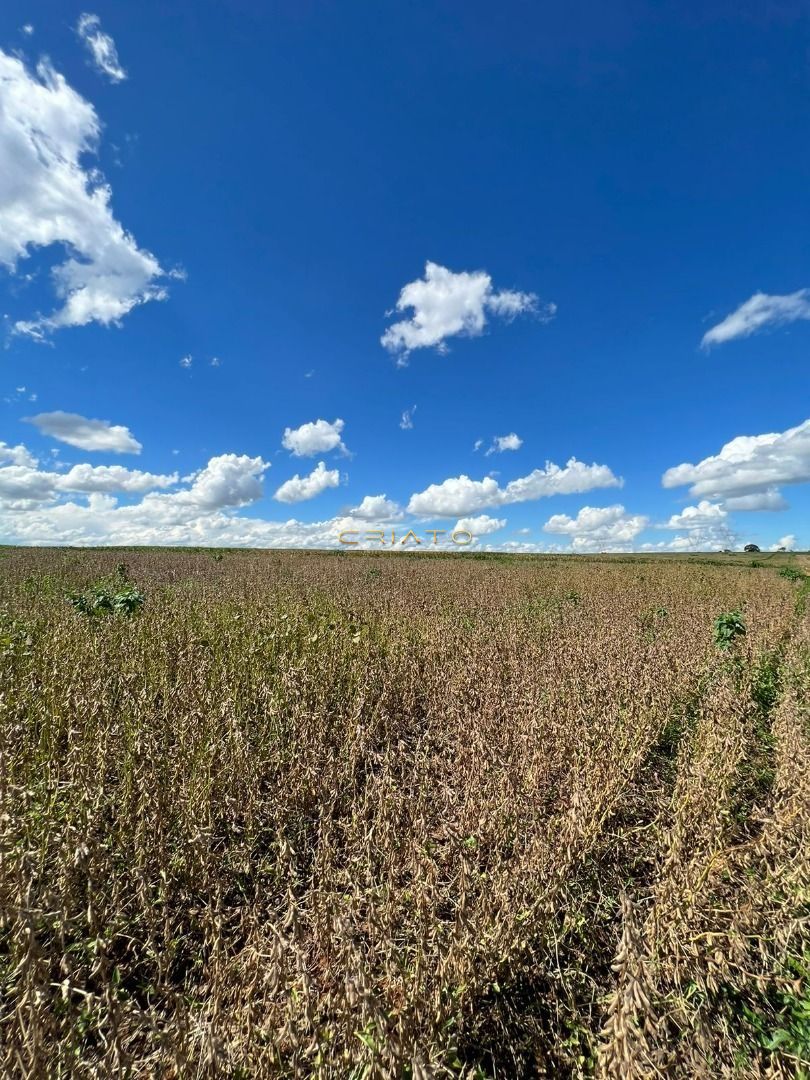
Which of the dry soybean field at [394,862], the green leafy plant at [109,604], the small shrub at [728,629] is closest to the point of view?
the dry soybean field at [394,862]

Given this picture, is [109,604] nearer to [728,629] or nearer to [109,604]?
[109,604]

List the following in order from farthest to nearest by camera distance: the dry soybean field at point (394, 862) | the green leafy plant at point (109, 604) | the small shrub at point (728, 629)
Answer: the green leafy plant at point (109, 604)
the small shrub at point (728, 629)
the dry soybean field at point (394, 862)

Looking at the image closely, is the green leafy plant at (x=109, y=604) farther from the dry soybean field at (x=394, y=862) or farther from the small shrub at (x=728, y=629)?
the small shrub at (x=728, y=629)

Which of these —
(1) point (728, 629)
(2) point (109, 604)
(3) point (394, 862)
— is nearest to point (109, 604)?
(2) point (109, 604)

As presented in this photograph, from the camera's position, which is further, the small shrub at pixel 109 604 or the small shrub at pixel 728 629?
the small shrub at pixel 109 604

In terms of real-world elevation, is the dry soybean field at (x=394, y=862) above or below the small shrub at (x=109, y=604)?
below

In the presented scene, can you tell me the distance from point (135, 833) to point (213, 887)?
60 centimetres

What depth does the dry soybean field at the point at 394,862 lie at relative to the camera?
167cm

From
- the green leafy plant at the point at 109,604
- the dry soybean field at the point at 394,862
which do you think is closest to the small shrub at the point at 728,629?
the dry soybean field at the point at 394,862

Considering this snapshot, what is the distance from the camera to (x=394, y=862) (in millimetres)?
2678

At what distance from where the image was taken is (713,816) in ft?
9.85

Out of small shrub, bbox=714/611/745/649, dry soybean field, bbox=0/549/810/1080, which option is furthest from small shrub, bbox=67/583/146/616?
small shrub, bbox=714/611/745/649

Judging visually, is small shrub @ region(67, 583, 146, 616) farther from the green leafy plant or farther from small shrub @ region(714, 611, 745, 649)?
small shrub @ region(714, 611, 745, 649)

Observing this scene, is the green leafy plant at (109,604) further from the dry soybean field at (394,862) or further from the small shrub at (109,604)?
the dry soybean field at (394,862)
